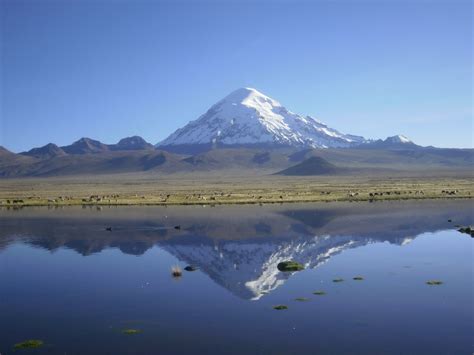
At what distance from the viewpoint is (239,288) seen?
29266mm

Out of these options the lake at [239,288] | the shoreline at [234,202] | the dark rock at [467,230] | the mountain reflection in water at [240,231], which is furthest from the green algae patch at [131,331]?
the shoreline at [234,202]

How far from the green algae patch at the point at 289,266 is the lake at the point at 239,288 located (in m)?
0.62

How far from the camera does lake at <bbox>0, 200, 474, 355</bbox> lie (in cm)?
2019

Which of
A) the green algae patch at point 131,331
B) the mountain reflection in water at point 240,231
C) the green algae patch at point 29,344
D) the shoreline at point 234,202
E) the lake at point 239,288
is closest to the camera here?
the green algae patch at point 29,344

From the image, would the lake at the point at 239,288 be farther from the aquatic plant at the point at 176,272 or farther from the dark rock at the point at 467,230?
the dark rock at the point at 467,230

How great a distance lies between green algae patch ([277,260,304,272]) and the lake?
0.62m

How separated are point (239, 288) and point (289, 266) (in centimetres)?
526

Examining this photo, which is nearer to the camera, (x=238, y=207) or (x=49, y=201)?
(x=238, y=207)

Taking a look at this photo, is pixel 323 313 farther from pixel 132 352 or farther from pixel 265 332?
pixel 132 352

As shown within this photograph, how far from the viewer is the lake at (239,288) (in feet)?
66.2

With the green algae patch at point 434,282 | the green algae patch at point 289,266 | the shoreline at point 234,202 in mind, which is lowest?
the green algae patch at point 434,282

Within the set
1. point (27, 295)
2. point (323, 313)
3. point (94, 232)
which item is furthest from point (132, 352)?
point (94, 232)

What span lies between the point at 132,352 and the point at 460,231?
1540 inches

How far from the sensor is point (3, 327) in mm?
22328
